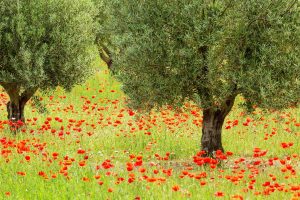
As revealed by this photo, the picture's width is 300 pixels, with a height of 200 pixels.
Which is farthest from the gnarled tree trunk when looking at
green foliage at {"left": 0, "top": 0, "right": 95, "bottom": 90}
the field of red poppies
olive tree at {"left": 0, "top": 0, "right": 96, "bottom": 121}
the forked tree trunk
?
the forked tree trunk

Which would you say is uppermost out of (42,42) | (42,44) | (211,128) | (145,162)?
(42,42)

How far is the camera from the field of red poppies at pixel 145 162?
11523 millimetres

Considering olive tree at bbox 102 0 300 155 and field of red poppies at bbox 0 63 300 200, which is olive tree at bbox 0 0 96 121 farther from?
olive tree at bbox 102 0 300 155

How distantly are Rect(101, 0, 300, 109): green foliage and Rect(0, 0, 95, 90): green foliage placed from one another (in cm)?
571

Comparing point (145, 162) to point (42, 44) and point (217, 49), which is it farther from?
point (42, 44)

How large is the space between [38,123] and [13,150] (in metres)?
7.96

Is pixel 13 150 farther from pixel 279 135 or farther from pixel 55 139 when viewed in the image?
pixel 279 135

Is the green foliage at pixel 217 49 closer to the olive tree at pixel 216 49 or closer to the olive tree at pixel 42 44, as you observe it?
the olive tree at pixel 216 49

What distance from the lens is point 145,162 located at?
17.0 m

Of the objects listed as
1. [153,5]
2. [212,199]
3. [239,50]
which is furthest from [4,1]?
[212,199]

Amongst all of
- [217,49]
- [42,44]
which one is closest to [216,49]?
[217,49]

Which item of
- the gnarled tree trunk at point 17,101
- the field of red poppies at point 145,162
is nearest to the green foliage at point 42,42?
the gnarled tree trunk at point 17,101

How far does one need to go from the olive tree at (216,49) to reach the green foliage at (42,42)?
18.4ft

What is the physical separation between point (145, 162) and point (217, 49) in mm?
4641
